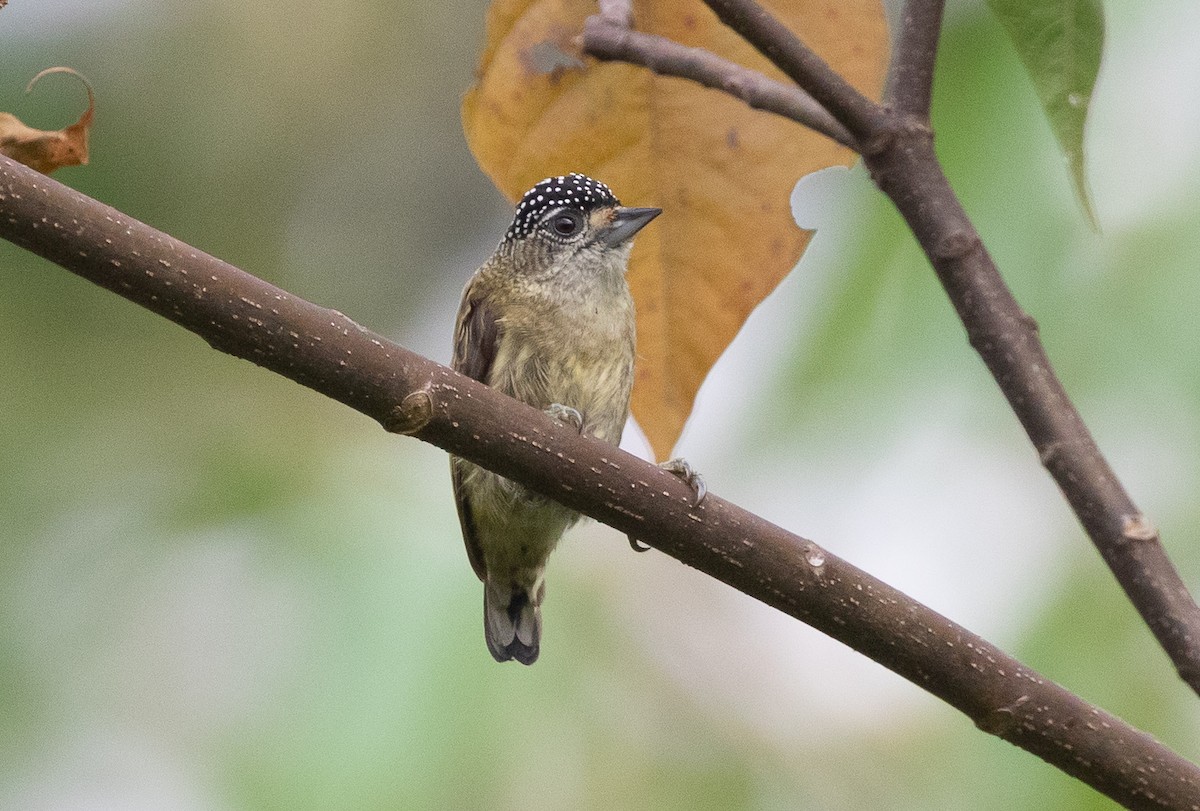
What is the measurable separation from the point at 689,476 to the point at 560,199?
1519 mm

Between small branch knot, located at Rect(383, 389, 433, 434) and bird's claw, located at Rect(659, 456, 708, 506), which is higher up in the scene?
bird's claw, located at Rect(659, 456, 708, 506)

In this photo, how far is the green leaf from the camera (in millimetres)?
1809

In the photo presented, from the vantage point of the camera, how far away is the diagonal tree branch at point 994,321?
188 centimetres

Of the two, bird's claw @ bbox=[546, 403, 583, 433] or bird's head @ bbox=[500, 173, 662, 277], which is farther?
bird's head @ bbox=[500, 173, 662, 277]

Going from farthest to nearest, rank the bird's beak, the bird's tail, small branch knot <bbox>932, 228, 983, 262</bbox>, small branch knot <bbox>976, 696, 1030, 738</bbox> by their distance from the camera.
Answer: the bird's tail
the bird's beak
small branch knot <bbox>932, 228, 983, 262</bbox>
small branch knot <bbox>976, 696, 1030, 738</bbox>

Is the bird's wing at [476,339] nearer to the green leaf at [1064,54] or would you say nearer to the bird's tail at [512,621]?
the bird's tail at [512,621]

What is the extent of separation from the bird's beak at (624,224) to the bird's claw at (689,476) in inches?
18.4

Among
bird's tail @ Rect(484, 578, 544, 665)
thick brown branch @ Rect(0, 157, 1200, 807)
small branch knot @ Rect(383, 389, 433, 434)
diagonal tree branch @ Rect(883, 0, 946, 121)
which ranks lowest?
bird's tail @ Rect(484, 578, 544, 665)

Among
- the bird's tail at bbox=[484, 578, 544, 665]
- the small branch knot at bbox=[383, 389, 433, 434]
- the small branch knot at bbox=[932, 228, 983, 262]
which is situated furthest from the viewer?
the bird's tail at bbox=[484, 578, 544, 665]

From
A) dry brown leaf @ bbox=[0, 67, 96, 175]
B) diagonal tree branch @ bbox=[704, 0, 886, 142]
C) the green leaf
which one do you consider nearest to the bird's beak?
diagonal tree branch @ bbox=[704, 0, 886, 142]

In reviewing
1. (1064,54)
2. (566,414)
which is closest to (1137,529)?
(1064,54)

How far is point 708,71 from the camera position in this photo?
7.06 ft

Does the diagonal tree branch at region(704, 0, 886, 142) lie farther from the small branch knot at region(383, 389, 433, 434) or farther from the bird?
the bird

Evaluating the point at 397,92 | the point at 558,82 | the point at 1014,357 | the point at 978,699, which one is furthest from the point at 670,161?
the point at 397,92
